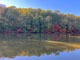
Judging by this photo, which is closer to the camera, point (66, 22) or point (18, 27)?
point (18, 27)

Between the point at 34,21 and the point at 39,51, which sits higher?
the point at 34,21

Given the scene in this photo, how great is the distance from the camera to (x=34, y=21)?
135 feet

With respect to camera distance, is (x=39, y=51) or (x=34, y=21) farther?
(x=34, y=21)

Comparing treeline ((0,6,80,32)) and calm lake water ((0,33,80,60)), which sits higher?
treeline ((0,6,80,32))

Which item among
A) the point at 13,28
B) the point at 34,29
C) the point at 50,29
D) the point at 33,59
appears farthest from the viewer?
the point at 50,29

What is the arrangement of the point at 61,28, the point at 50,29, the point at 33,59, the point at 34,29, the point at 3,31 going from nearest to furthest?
the point at 33,59
the point at 3,31
the point at 34,29
the point at 50,29
the point at 61,28

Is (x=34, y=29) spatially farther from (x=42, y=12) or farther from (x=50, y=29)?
(x=42, y=12)

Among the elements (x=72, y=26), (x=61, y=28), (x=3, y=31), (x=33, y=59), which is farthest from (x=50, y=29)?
(x=33, y=59)

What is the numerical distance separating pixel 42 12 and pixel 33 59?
41.1 m

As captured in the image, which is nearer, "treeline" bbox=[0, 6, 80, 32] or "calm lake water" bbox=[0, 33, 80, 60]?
"calm lake water" bbox=[0, 33, 80, 60]

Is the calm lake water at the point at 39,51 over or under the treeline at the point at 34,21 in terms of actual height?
under

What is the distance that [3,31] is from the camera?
34781 millimetres

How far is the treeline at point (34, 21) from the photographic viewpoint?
3661cm

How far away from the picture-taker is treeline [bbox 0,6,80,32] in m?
36.6
